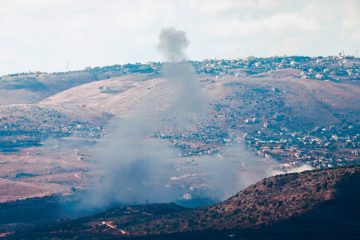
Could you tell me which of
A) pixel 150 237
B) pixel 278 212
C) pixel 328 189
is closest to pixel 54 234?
pixel 150 237

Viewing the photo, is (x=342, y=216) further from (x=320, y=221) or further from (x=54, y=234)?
(x=54, y=234)

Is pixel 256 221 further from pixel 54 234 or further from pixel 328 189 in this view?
pixel 54 234

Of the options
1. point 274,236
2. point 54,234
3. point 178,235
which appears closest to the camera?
point 274,236

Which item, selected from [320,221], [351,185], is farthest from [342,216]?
[351,185]

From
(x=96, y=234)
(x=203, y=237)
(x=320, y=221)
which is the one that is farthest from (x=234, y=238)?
(x=96, y=234)

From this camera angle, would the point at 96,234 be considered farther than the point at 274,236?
Yes

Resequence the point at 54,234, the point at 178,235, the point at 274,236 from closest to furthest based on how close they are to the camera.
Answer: the point at 274,236 < the point at 178,235 < the point at 54,234

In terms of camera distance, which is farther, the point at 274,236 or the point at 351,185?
the point at 351,185

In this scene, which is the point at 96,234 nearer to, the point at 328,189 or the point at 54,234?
the point at 54,234
